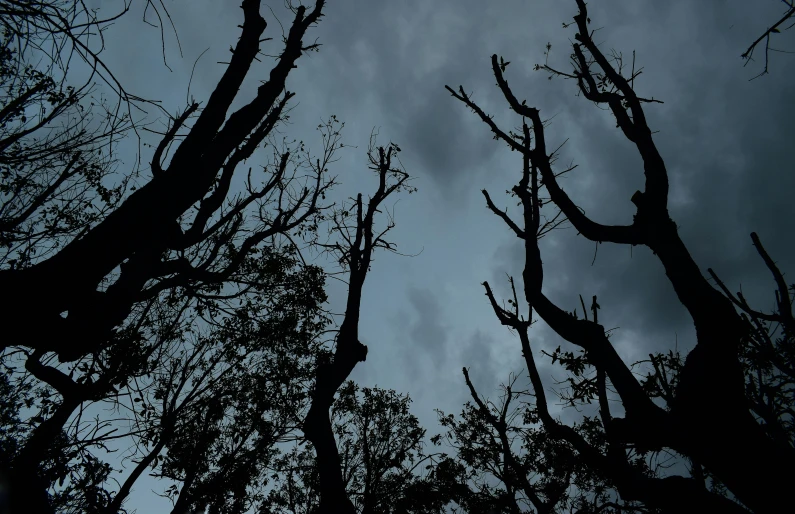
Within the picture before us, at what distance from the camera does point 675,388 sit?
466 cm

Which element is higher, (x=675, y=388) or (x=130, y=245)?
(x=675, y=388)

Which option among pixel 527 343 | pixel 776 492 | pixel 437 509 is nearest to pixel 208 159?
pixel 527 343

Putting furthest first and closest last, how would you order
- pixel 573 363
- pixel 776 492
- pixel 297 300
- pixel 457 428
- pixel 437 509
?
pixel 457 428 → pixel 437 509 → pixel 297 300 → pixel 573 363 → pixel 776 492

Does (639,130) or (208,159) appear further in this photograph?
(639,130)

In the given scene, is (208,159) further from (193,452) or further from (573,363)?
(193,452)

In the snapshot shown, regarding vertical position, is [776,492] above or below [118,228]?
above

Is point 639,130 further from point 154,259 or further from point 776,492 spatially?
point 154,259

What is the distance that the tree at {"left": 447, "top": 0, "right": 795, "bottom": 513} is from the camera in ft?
10.8

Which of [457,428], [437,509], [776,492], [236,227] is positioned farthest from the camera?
[457,428]

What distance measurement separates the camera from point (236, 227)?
368 inches

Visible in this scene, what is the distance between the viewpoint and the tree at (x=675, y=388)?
3.29 metres

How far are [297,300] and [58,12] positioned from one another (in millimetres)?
9867

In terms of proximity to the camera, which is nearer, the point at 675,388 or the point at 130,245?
the point at 130,245

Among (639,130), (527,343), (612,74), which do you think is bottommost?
(527,343)
